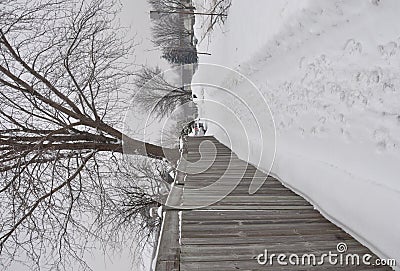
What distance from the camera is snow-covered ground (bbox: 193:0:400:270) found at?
7.79 ft

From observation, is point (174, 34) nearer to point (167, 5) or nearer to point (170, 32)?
point (170, 32)

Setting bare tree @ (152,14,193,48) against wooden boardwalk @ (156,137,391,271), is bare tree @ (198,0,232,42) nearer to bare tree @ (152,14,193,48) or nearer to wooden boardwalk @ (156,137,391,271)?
bare tree @ (152,14,193,48)

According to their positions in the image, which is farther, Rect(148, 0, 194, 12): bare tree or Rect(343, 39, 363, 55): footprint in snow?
Rect(148, 0, 194, 12): bare tree

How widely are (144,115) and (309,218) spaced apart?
4470 mm

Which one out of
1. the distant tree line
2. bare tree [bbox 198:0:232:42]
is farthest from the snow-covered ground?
the distant tree line

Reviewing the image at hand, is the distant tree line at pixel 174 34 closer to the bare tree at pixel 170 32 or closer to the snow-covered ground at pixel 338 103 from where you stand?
the bare tree at pixel 170 32

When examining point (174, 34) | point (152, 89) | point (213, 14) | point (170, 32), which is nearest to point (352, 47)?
point (213, 14)

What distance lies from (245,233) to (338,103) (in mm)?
1157

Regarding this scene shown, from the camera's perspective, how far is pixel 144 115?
717 centimetres

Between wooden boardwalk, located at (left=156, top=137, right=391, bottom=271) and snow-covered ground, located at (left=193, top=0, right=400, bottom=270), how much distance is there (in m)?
0.13

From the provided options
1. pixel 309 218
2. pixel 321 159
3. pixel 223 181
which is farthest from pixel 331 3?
pixel 223 181

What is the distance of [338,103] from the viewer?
9.73 ft

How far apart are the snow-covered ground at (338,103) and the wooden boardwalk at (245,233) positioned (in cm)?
13

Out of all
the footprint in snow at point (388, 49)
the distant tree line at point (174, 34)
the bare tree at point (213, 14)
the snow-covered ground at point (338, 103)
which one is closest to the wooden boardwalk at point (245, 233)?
the snow-covered ground at point (338, 103)
